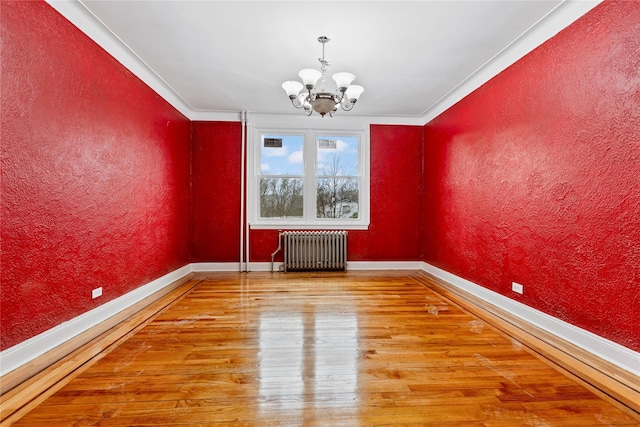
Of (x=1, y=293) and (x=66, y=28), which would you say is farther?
(x=66, y=28)

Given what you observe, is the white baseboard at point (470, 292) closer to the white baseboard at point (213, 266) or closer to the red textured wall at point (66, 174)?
the red textured wall at point (66, 174)

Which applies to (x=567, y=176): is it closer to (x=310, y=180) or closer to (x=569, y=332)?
(x=569, y=332)

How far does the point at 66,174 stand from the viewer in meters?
2.50

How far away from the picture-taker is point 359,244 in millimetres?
5613

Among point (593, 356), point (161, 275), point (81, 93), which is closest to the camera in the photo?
point (593, 356)

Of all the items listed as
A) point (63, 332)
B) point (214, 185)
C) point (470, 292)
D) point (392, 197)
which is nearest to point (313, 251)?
point (392, 197)

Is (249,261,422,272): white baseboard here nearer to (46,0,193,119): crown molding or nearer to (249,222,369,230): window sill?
(249,222,369,230): window sill

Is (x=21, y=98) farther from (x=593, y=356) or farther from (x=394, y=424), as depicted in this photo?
(x=593, y=356)

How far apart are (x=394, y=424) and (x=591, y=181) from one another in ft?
7.46

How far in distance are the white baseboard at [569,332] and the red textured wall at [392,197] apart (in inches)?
70.1

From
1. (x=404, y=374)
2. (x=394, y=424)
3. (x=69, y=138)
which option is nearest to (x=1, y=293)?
(x=69, y=138)

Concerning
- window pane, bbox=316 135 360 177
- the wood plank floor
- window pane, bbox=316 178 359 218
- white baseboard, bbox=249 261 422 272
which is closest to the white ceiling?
window pane, bbox=316 135 360 177

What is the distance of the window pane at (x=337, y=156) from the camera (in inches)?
222

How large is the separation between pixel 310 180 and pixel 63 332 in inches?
156
